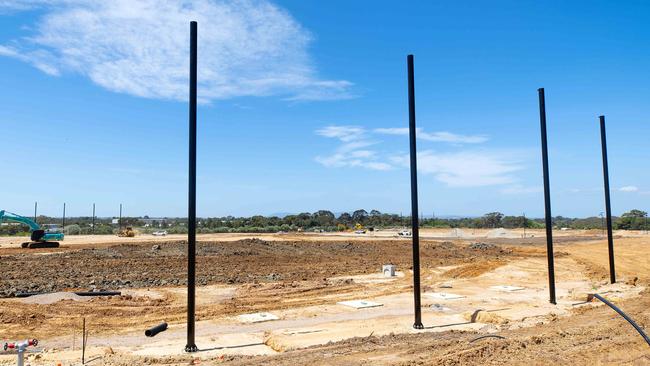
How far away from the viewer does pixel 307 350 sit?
9195mm

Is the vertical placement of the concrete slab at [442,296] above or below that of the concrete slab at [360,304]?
below

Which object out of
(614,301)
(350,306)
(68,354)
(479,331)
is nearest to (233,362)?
(68,354)

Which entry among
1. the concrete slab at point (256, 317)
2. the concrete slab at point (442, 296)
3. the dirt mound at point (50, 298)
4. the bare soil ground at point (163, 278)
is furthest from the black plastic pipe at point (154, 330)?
the concrete slab at point (442, 296)

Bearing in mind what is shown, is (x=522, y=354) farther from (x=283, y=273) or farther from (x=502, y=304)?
(x=283, y=273)

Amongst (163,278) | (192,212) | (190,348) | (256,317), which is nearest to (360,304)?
(256,317)

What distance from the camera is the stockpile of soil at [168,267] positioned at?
19788 millimetres

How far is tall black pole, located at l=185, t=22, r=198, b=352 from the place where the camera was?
8.93 meters

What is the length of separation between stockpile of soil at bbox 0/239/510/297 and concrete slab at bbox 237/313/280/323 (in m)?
7.41

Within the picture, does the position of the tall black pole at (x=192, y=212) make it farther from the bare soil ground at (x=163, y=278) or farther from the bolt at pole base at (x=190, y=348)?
the bare soil ground at (x=163, y=278)

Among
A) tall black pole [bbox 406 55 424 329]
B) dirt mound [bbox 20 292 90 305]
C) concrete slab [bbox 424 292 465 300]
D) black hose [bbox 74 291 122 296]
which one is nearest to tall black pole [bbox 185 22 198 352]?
tall black pole [bbox 406 55 424 329]

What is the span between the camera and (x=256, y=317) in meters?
13.1

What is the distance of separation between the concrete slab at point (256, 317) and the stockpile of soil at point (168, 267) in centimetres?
741

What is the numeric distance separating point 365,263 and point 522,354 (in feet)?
68.9

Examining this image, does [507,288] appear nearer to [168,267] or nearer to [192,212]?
[192,212]
